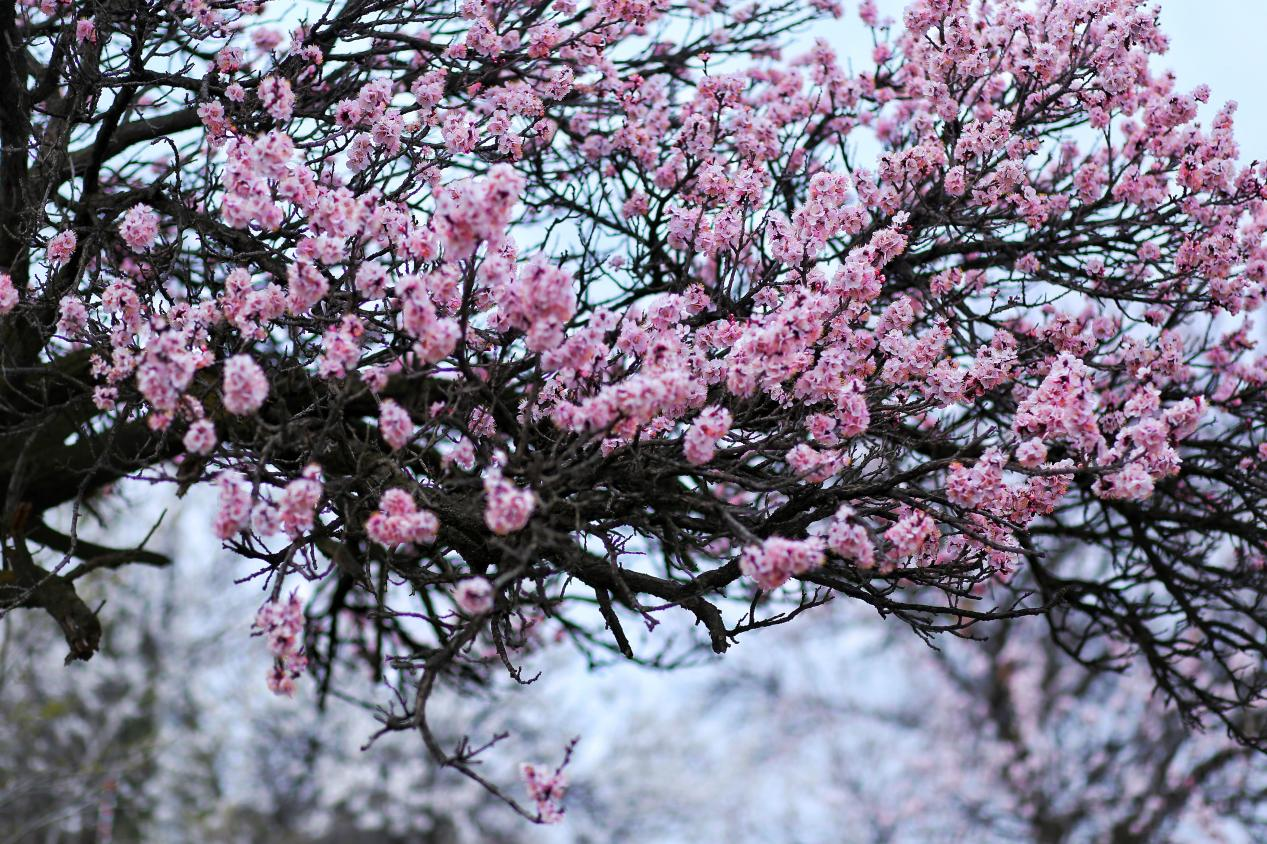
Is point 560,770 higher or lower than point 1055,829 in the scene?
lower

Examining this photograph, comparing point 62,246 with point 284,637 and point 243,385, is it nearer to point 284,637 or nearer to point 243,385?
point 243,385

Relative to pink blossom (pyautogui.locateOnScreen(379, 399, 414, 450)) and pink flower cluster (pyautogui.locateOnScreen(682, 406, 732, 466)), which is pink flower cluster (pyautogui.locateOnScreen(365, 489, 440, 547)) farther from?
pink flower cluster (pyautogui.locateOnScreen(682, 406, 732, 466))

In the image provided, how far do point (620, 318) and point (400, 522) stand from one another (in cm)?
155

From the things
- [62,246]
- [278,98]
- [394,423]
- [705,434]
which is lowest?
[705,434]

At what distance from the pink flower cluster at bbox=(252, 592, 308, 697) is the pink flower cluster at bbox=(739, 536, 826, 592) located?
1467 mm

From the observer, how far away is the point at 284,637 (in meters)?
3.78

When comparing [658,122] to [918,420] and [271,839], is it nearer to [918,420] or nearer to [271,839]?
[918,420]

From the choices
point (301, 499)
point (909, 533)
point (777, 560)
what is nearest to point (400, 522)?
point (301, 499)

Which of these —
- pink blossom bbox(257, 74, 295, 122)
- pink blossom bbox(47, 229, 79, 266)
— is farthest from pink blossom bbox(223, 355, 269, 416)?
pink blossom bbox(47, 229, 79, 266)

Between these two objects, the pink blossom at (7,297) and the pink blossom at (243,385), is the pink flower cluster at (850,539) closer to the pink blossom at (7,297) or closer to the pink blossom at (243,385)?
the pink blossom at (243,385)

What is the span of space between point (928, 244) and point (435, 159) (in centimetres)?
273

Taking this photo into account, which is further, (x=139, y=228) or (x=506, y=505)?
(x=139, y=228)

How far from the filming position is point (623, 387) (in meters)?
3.88

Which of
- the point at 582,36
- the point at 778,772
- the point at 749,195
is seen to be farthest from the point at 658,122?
the point at 778,772
